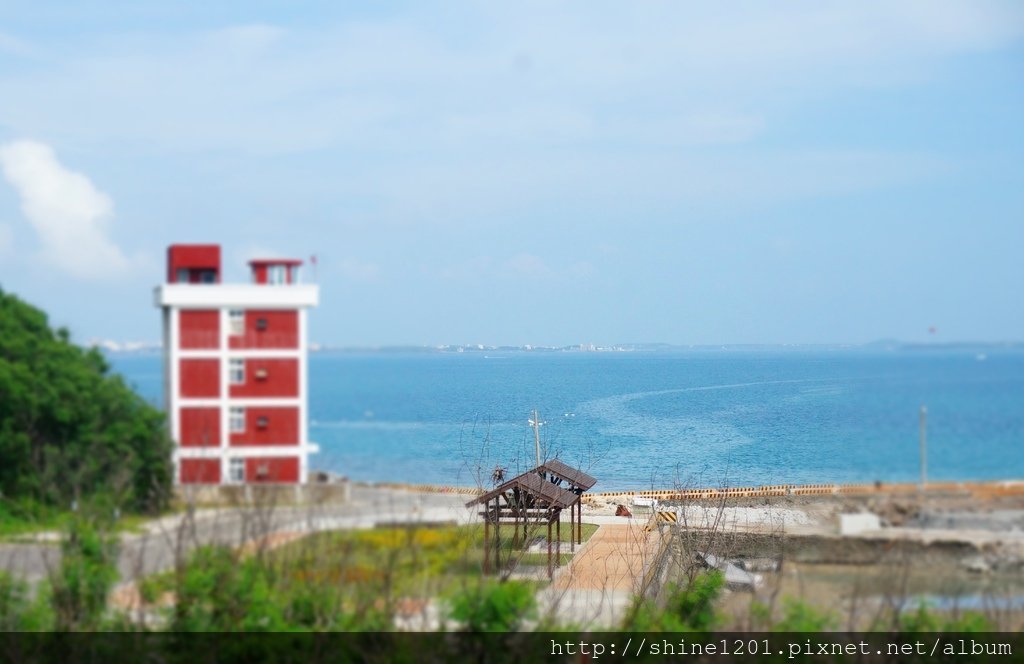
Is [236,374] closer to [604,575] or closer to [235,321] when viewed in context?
[235,321]

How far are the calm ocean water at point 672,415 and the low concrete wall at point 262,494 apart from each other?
94mm

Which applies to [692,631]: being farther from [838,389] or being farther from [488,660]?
[838,389]

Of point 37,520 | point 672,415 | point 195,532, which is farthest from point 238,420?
point 672,415

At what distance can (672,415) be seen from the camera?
1132cm

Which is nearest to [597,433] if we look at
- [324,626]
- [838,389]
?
[838,389]

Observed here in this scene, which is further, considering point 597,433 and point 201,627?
point 597,433

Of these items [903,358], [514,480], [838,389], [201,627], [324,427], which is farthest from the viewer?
[514,480]

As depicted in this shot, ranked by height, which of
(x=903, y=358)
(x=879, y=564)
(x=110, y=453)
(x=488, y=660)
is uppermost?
(x=903, y=358)

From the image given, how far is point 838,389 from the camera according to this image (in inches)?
271

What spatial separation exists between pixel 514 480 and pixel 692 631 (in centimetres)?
364

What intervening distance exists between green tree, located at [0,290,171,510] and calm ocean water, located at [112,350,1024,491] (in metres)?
0.13

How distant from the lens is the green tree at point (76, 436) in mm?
4203

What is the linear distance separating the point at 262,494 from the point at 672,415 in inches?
299

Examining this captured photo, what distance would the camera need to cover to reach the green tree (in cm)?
420
